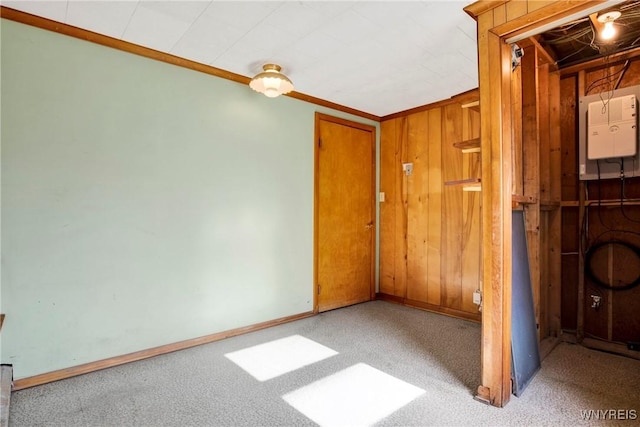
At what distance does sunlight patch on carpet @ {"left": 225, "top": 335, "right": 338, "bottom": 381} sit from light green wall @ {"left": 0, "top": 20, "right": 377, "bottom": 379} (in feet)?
1.42

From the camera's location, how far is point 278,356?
99.8 inches

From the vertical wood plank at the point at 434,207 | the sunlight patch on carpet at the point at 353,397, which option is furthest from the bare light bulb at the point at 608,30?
the sunlight patch on carpet at the point at 353,397

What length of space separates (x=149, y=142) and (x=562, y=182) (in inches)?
141

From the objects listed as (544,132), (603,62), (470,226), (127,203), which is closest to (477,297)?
(470,226)

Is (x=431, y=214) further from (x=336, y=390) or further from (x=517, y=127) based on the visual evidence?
(x=336, y=390)

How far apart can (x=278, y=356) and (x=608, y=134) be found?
3140 mm

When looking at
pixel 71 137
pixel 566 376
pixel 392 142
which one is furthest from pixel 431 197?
pixel 71 137

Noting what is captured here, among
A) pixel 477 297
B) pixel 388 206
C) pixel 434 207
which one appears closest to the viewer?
pixel 477 297

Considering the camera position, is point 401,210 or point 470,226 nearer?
point 470,226

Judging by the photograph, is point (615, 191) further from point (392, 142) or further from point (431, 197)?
point (392, 142)

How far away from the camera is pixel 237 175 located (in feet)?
9.82

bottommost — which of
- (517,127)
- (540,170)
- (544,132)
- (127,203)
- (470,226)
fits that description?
(470,226)

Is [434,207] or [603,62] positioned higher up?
[603,62]

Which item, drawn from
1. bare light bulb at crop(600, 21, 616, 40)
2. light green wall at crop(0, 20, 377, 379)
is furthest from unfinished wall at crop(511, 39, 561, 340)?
light green wall at crop(0, 20, 377, 379)
